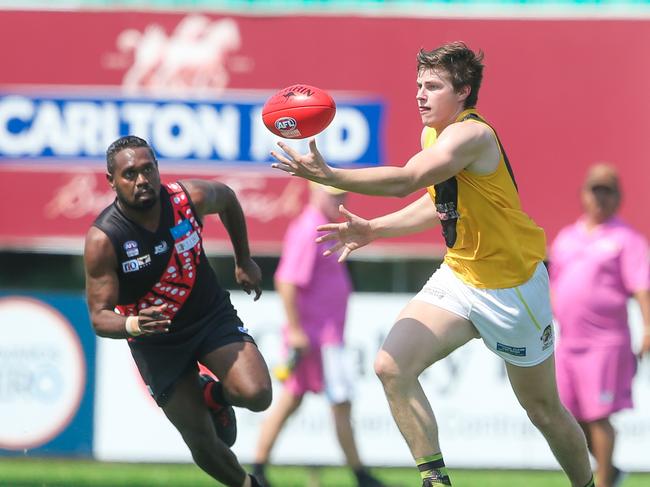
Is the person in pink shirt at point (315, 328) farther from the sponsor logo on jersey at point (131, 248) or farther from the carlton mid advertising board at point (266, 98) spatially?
the sponsor logo on jersey at point (131, 248)

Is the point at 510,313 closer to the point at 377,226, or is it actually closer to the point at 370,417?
the point at 377,226

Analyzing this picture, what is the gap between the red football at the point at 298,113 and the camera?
5348 millimetres

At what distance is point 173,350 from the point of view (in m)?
6.10

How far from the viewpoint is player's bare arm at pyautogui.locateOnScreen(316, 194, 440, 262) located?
17.9 feet

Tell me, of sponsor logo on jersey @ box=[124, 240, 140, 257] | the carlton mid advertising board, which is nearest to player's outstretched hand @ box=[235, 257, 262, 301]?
sponsor logo on jersey @ box=[124, 240, 140, 257]

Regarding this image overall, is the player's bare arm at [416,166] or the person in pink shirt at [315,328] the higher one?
the player's bare arm at [416,166]

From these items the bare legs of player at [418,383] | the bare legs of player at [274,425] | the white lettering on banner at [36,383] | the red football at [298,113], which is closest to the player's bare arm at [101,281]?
the red football at [298,113]

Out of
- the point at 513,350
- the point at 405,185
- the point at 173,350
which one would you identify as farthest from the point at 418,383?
the point at 173,350

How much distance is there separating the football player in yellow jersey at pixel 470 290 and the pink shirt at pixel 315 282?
117 inches

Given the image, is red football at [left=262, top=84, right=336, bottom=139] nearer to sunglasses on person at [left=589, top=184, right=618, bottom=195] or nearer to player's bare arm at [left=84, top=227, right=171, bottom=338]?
player's bare arm at [left=84, top=227, right=171, bottom=338]

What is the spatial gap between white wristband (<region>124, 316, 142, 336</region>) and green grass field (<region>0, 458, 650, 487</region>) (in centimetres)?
321

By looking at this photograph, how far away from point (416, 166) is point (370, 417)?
5.09 m

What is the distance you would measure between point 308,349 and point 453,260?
319cm

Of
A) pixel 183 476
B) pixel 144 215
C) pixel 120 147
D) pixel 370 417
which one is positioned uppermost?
pixel 120 147
